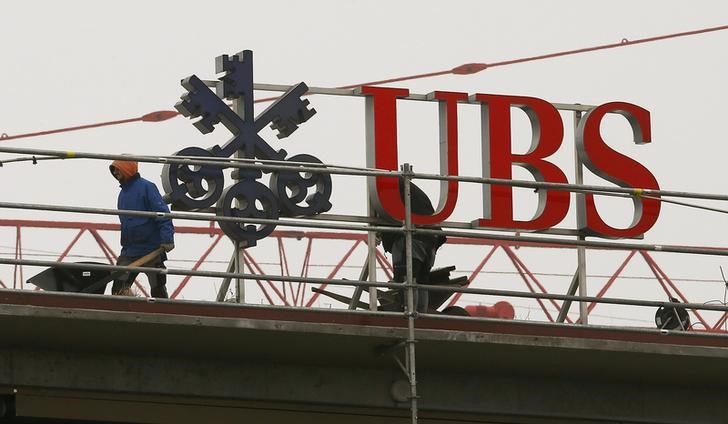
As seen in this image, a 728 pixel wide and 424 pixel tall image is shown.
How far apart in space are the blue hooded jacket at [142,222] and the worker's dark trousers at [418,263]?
2616 millimetres

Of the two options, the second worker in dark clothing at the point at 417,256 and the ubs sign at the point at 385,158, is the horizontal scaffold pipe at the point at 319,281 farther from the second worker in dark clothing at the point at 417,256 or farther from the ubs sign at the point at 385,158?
the ubs sign at the point at 385,158

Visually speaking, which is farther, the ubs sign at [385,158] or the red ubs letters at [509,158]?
the red ubs letters at [509,158]

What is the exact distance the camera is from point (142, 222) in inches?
824

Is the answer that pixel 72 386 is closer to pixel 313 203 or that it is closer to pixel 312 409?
pixel 312 409

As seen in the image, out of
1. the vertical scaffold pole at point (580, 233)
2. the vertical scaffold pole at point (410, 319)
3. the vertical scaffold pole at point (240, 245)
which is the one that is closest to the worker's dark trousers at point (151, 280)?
the vertical scaffold pole at point (240, 245)

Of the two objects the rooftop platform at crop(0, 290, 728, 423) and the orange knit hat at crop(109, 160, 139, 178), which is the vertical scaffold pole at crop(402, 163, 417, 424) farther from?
the orange knit hat at crop(109, 160, 139, 178)

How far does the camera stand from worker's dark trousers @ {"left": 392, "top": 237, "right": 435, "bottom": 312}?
21.2 meters

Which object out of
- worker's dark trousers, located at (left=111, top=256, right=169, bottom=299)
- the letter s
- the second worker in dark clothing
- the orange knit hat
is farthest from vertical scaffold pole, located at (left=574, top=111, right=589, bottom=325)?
the orange knit hat

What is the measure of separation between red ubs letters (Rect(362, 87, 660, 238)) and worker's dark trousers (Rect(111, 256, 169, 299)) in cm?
360

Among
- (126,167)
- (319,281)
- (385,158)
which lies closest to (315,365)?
(319,281)

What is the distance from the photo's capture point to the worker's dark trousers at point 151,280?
20.2m

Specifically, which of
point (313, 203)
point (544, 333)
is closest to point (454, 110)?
point (313, 203)

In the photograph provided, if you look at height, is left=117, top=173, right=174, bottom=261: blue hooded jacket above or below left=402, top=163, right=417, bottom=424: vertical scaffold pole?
above

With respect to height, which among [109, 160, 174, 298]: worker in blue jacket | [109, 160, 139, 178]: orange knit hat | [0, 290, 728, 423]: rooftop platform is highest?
[109, 160, 139, 178]: orange knit hat
